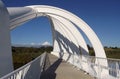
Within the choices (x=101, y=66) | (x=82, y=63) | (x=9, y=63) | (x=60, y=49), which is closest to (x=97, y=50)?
(x=82, y=63)

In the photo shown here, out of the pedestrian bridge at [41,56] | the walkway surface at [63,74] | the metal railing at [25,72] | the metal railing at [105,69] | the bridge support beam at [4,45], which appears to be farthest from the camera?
the walkway surface at [63,74]

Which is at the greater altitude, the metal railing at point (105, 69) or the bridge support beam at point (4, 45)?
the bridge support beam at point (4, 45)

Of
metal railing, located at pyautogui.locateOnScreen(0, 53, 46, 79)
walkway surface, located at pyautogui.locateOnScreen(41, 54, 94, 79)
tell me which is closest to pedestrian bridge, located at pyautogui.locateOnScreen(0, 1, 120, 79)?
metal railing, located at pyautogui.locateOnScreen(0, 53, 46, 79)

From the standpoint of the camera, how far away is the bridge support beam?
8725 mm

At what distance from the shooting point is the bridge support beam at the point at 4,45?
8.73 metres

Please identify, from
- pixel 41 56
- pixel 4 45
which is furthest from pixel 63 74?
pixel 4 45

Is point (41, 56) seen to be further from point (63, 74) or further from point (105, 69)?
point (105, 69)

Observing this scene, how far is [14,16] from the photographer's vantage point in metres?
11.7

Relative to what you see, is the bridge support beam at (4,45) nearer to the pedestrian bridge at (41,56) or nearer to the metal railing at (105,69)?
the pedestrian bridge at (41,56)

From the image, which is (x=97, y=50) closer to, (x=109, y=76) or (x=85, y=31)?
(x=85, y=31)

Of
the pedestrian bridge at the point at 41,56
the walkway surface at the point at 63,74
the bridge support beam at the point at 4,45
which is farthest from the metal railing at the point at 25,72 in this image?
the walkway surface at the point at 63,74

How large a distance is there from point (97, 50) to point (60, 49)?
23.2 metres

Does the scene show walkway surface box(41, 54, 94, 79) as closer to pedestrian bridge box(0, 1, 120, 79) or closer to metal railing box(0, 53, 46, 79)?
pedestrian bridge box(0, 1, 120, 79)

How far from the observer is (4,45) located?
355 inches
